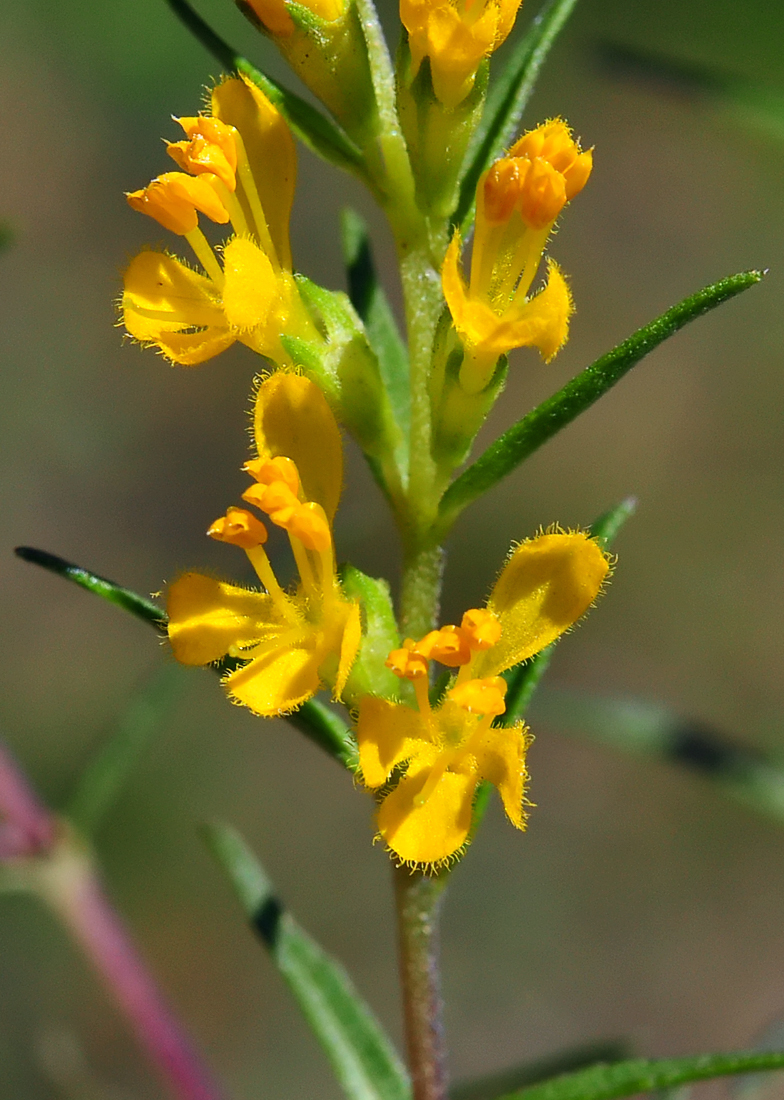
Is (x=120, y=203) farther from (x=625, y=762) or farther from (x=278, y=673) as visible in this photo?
(x=278, y=673)

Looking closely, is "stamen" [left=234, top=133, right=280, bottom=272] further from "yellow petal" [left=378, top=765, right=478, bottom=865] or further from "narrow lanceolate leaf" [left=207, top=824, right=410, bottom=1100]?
"narrow lanceolate leaf" [left=207, top=824, right=410, bottom=1100]

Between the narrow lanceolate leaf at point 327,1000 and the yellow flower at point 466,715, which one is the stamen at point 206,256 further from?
the narrow lanceolate leaf at point 327,1000

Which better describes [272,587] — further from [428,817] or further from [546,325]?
[546,325]

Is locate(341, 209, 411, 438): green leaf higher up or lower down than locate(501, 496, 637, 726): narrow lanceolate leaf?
higher up

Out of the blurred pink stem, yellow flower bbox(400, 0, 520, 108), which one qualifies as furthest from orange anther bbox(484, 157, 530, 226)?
the blurred pink stem

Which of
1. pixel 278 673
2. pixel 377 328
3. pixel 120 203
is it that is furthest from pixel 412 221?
pixel 120 203

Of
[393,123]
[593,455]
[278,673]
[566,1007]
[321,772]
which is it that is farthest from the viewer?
[593,455]
